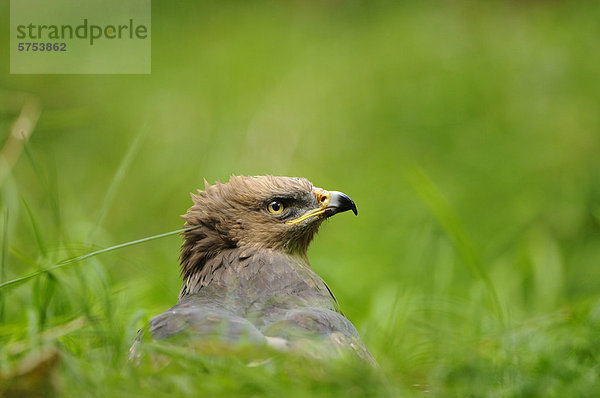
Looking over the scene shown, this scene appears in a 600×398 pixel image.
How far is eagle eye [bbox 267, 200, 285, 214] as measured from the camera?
13.4ft

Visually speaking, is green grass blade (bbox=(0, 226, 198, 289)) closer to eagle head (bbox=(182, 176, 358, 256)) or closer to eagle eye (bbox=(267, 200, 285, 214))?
eagle head (bbox=(182, 176, 358, 256))

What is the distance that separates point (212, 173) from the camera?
24.2 feet

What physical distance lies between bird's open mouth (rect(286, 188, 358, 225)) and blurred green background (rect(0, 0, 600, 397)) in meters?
0.62

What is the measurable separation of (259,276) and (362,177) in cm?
483

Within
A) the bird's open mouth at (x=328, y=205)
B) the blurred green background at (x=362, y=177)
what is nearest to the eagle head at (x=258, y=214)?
the bird's open mouth at (x=328, y=205)

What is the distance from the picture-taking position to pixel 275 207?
411 centimetres

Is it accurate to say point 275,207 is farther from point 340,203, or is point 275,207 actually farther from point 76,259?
point 76,259

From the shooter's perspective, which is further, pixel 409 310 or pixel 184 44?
pixel 184 44

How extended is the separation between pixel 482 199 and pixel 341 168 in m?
1.53

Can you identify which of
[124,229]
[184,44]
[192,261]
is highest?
[184,44]

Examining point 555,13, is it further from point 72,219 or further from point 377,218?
point 72,219

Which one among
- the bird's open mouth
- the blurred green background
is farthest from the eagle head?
the blurred green background

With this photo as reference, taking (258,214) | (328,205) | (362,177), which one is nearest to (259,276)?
(258,214)

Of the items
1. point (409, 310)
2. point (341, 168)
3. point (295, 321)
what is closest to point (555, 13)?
point (341, 168)
